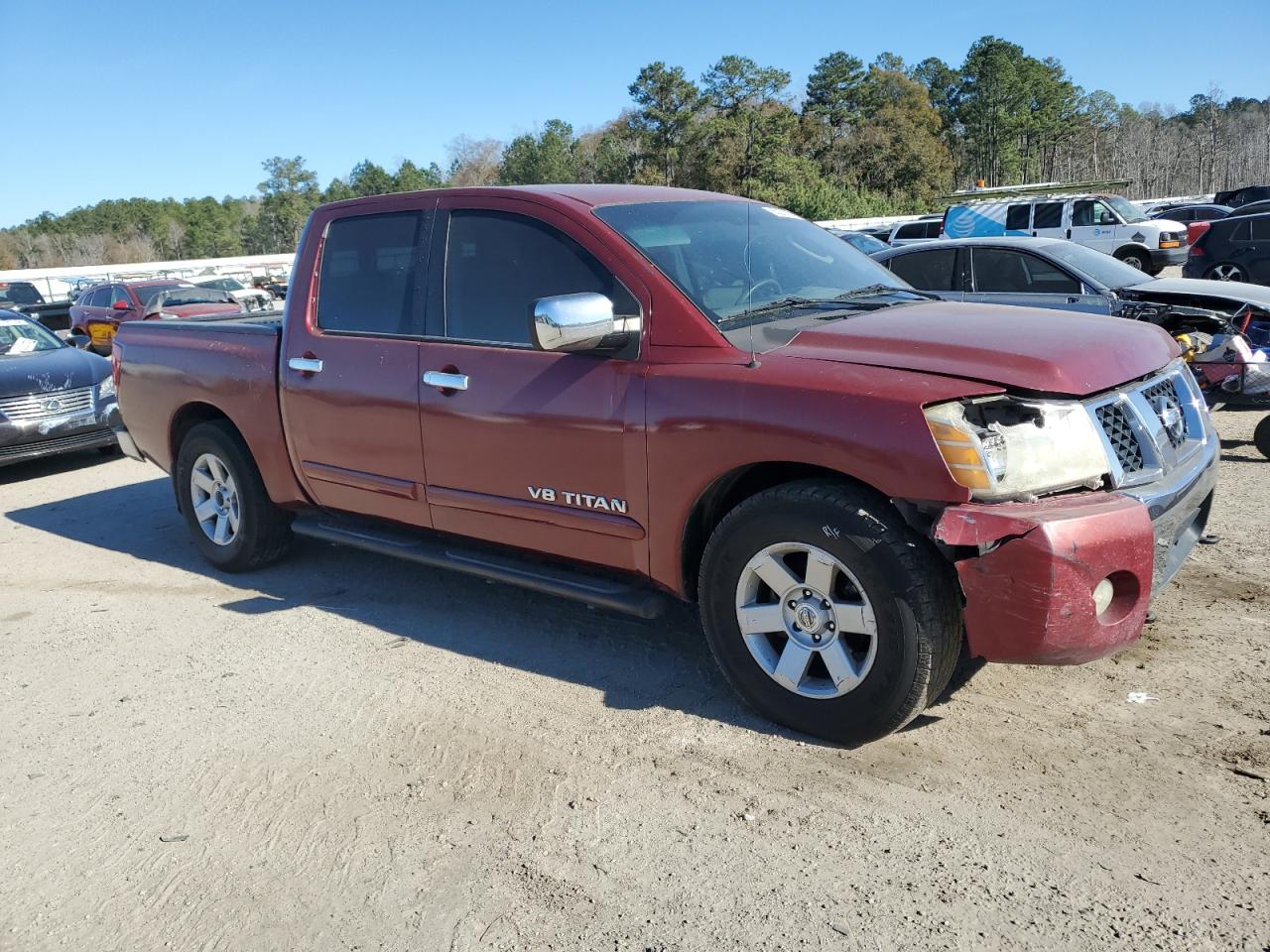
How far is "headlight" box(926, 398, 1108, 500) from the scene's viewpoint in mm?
2912

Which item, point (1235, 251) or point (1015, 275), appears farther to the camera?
point (1235, 251)

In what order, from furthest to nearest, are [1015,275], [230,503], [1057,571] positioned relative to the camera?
[1015,275] < [230,503] < [1057,571]

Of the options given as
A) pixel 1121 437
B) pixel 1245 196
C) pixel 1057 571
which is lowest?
pixel 1057 571

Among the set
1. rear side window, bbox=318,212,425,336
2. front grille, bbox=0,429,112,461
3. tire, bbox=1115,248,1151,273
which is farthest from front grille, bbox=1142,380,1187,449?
tire, bbox=1115,248,1151,273

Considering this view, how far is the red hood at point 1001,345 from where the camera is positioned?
10.0ft

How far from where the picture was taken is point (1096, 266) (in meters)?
9.29

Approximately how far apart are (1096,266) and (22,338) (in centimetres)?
1043

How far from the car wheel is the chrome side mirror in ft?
54.1

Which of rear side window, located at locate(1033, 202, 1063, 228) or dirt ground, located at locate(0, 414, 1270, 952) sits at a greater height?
rear side window, located at locate(1033, 202, 1063, 228)

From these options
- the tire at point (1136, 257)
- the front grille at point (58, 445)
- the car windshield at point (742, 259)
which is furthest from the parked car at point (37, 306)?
the tire at point (1136, 257)

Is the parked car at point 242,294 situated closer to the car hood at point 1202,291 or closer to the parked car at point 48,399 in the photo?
the parked car at point 48,399

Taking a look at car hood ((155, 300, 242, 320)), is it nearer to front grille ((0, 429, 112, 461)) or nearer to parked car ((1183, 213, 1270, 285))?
front grille ((0, 429, 112, 461))

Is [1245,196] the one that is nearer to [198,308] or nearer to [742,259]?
[198,308]

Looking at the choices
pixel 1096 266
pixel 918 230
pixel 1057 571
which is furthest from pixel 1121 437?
pixel 918 230
